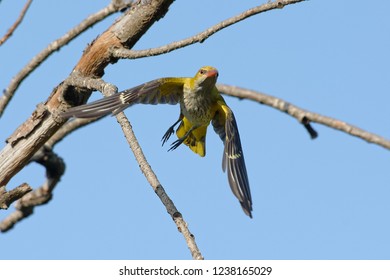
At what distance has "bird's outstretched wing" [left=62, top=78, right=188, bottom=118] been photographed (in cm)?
394

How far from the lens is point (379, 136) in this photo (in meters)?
2.33

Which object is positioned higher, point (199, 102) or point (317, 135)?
point (199, 102)

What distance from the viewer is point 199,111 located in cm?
539

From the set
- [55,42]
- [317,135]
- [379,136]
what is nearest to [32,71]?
[55,42]

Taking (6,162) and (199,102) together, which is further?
(199,102)

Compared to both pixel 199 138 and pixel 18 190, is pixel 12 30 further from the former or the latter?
pixel 199 138

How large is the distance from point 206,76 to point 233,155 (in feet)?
2.76

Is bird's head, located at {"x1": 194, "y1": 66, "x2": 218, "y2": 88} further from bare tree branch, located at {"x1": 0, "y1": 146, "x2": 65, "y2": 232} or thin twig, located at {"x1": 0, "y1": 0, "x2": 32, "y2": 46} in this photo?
thin twig, located at {"x1": 0, "y1": 0, "x2": 32, "y2": 46}

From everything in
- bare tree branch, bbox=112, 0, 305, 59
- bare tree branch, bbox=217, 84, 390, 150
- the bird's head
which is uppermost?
the bird's head

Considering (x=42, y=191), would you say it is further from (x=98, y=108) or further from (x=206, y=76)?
(x=98, y=108)

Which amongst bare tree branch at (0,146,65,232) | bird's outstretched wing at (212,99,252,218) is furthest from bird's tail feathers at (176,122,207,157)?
bare tree branch at (0,146,65,232)

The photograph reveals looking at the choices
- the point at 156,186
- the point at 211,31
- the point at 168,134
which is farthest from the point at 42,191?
the point at 211,31

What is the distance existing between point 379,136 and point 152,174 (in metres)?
1.36

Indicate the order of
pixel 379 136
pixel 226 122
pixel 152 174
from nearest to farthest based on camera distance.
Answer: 1. pixel 379 136
2. pixel 152 174
3. pixel 226 122
